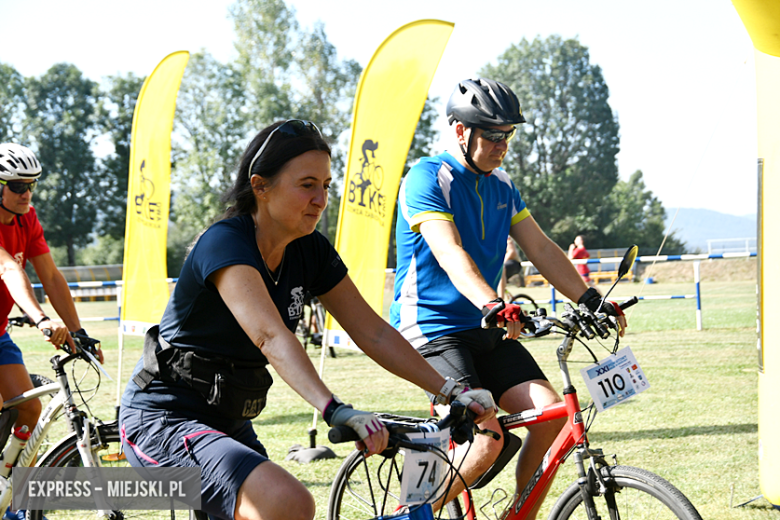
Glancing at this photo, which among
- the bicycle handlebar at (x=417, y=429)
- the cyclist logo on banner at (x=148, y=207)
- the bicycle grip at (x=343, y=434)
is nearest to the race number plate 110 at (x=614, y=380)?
the bicycle handlebar at (x=417, y=429)

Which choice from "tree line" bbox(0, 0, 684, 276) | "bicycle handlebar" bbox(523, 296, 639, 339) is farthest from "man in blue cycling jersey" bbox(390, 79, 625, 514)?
"tree line" bbox(0, 0, 684, 276)

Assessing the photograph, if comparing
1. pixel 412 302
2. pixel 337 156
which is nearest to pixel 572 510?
pixel 412 302

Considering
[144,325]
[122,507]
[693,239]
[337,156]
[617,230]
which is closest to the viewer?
[122,507]

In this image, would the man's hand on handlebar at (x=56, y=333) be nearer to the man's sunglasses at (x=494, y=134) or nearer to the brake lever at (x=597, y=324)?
the man's sunglasses at (x=494, y=134)

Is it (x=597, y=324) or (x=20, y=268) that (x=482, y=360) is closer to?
(x=597, y=324)

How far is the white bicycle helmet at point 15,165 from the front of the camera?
4.09 meters

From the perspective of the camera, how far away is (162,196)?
28.3ft

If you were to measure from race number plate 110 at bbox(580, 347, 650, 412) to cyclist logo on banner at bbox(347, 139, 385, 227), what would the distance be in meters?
4.30

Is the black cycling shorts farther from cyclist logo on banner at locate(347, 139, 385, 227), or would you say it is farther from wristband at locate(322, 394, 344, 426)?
cyclist logo on banner at locate(347, 139, 385, 227)

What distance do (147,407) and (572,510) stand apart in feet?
5.62

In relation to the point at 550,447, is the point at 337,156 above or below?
above

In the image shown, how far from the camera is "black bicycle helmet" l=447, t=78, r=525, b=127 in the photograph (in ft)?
10.6

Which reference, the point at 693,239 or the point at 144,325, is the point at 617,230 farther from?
the point at 144,325

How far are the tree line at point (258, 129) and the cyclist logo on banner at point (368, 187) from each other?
37.4 metres
